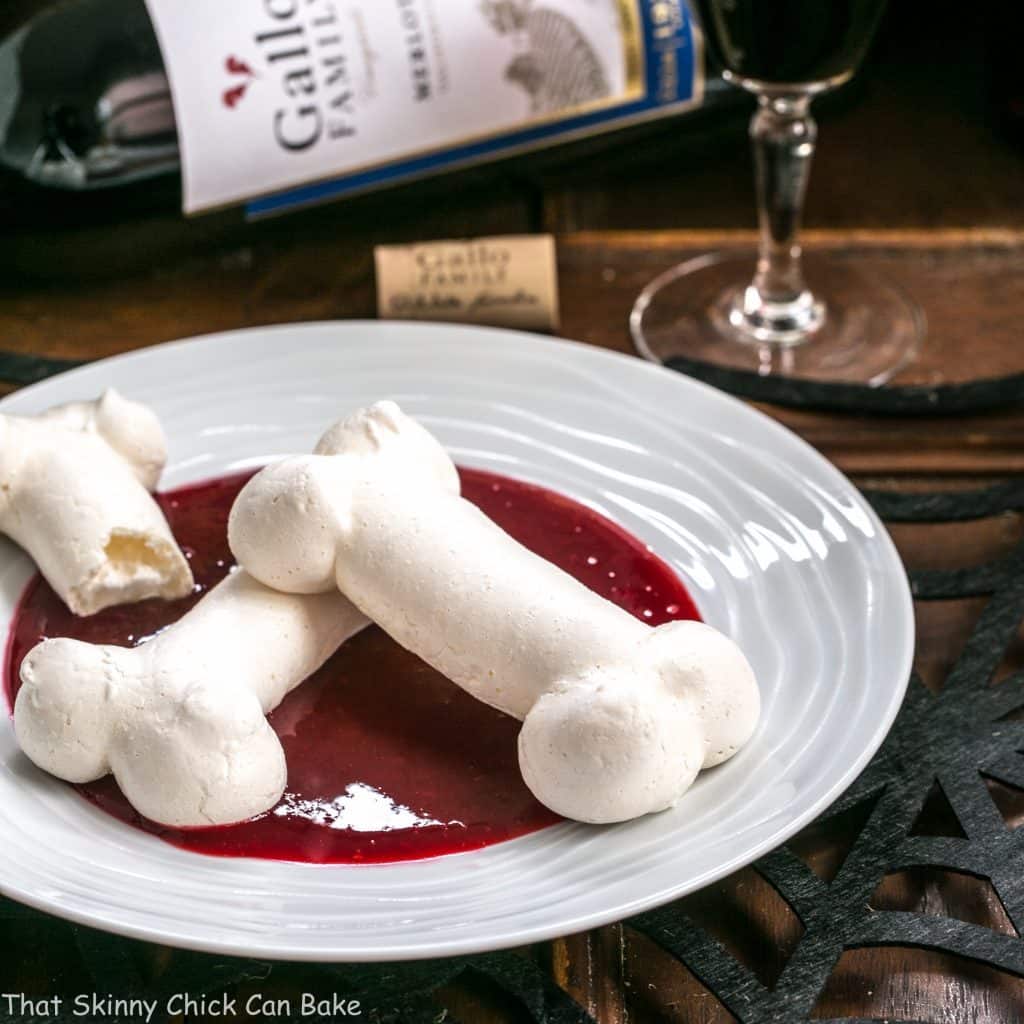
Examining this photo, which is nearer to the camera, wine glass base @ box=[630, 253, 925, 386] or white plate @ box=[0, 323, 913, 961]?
white plate @ box=[0, 323, 913, 961]

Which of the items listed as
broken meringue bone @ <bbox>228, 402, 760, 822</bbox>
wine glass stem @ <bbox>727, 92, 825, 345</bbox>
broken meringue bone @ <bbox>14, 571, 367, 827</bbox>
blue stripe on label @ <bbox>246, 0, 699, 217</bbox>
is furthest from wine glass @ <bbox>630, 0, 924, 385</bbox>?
broken meringue bone @ <bbox>14, 571, 367, 827</bbox>

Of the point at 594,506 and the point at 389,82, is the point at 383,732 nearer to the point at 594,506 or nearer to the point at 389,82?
the point at 594,506

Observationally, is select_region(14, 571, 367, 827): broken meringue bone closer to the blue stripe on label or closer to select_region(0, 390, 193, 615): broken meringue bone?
select_region(0, 390, 193, 615): broken meringue bone

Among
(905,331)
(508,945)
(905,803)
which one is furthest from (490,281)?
(508,945)

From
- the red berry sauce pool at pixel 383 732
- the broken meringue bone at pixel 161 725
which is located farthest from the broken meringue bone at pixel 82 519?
the broken meringue bone at pixel 161 725

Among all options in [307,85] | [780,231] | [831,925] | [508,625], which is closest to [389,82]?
[307,85]
